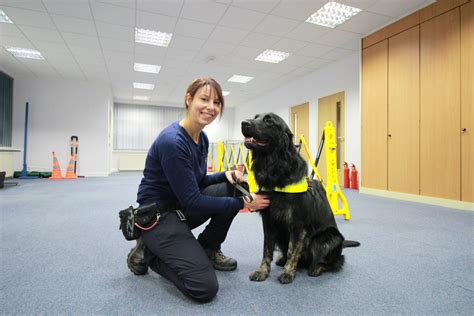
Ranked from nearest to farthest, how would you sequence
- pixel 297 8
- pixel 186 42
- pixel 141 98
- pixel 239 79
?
pixel 297 8, pixel 186 42, pixel 239 79, pixel 141 98

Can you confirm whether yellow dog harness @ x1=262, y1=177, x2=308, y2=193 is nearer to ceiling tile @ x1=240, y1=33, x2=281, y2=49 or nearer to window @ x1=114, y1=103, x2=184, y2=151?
ceiling tile @ x1=240, y1=33, x2=281, y2=49

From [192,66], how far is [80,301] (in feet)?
20.0

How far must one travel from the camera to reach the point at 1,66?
21.5 ft

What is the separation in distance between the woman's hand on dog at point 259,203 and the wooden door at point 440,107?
132 inches

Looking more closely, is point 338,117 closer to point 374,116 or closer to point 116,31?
point 374,116

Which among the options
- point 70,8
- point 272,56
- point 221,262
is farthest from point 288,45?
point 221,262

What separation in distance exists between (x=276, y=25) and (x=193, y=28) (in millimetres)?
1440

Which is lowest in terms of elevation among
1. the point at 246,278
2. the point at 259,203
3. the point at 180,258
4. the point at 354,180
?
the point at 246,278

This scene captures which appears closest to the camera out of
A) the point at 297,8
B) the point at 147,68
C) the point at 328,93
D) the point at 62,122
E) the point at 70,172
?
the point at 297,8

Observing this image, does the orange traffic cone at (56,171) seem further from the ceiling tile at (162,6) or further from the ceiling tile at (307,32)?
the ceiling tile at (307,32)

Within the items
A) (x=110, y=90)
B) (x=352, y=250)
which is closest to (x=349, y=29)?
(x=352, y=250)

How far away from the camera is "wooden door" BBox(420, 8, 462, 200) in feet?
10.9

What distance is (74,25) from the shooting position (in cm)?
431

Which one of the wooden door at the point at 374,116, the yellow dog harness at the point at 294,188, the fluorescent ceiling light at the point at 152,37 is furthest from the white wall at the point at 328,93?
the yellow dog harness at the point at 294,188
